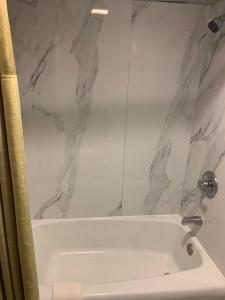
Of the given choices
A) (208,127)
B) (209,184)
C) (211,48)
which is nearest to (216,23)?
(211,48)

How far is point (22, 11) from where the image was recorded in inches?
59.8

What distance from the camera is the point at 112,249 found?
77.7 inches

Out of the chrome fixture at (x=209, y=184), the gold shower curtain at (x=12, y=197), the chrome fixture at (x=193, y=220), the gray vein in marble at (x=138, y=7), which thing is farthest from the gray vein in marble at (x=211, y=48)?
the gold shower curtain at (x=12, y=197)

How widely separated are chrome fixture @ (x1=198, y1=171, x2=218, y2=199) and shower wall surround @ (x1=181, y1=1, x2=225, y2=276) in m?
0.03

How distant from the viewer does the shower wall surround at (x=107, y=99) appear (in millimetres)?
1577

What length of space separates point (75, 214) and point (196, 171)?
877 millimetres

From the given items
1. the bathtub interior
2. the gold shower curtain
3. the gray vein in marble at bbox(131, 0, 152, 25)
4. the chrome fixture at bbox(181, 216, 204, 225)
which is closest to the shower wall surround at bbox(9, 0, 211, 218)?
the gray vein in marble at bbox(131, 0, 152, 25)

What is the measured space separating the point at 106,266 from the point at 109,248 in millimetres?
151

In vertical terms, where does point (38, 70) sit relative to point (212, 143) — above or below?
above

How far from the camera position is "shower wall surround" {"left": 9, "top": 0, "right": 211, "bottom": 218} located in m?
1.58

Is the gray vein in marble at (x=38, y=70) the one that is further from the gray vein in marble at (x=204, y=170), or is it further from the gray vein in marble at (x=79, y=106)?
the gray vein in marble at (x=204, y=170)

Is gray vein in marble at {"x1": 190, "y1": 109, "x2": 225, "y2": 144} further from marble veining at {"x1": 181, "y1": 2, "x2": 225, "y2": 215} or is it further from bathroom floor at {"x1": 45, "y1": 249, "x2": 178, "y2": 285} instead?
bathroom floor at {"x1": 45, "y1": 249, "x2": 178, "y2": 285}

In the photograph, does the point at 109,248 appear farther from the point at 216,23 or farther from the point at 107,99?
the point at 216,23

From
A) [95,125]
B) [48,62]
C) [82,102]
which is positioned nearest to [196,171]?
[95,125]
